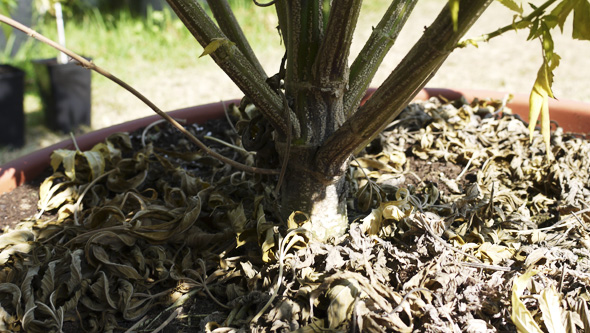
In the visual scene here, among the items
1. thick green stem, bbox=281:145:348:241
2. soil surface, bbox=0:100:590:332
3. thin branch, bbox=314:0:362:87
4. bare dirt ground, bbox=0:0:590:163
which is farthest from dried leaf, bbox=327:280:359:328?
bare dirt ground, bbox=0:0:590:163

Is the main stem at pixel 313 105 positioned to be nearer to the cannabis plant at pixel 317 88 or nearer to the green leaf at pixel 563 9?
the cannabis plant at pixel 317 88

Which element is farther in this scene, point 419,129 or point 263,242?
point 419,129

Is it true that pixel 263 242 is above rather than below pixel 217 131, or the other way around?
below

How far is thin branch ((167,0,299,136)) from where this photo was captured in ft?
2.60

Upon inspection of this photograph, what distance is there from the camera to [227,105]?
4.84 feet

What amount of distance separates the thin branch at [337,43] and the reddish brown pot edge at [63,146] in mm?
609

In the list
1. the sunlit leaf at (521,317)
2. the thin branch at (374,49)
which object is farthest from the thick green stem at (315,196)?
the sunlit leaf at (521,317)

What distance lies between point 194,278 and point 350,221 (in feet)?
1.00

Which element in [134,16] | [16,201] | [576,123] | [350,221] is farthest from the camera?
[134,16]

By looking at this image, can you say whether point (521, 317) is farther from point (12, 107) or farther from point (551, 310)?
point (12, 107)

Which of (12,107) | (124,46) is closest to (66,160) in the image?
(12,107)

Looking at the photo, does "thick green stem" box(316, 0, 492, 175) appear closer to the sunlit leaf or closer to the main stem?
the main stem

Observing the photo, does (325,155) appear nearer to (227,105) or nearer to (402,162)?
(402,162)

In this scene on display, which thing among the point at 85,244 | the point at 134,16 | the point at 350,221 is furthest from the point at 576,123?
the point at 134,16
